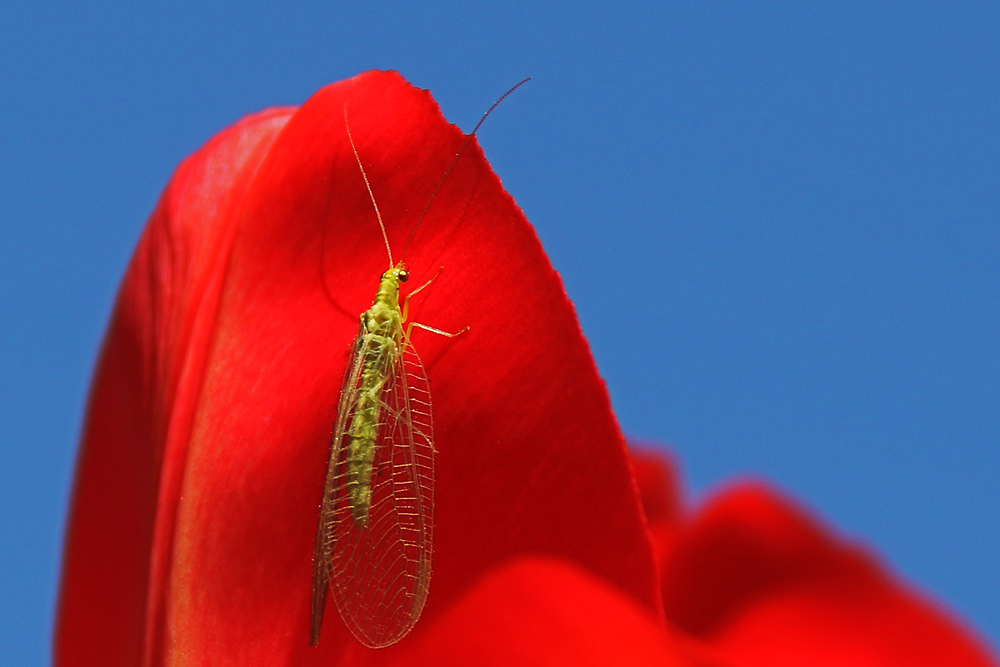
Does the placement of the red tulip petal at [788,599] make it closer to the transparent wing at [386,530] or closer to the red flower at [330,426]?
the red flower at [330,426]

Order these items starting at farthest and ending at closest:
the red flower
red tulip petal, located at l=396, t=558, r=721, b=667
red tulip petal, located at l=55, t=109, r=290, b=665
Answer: red tulip petal, located at l=55, t=109, r=290, b=665 < the red flower < red tulip petal, located at l=396, t=558, r=721, b=667

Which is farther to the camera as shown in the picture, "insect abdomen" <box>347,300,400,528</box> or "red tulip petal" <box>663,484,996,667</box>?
"insect abdomen" <box>347,300,400,528</box>

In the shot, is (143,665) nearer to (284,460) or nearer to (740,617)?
(284,460)

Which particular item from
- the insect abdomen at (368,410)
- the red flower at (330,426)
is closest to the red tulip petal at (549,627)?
the red flower at (330,426)

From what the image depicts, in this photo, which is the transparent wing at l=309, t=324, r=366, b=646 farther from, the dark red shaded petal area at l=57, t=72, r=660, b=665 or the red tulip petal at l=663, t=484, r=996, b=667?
the red tulip petal at l=663, t=484, r=996, b=667

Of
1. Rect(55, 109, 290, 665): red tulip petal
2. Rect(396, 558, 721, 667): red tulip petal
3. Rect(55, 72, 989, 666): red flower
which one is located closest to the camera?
Rect(396, 558, 721, 667): red tulip petal

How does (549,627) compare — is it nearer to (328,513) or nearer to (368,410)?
(328,513)

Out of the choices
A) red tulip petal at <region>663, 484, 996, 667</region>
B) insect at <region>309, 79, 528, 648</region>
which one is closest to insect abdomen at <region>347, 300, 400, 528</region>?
insect at <region>309, 79, 528, 648</region>

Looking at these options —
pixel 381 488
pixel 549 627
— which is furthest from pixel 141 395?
pixel 549 627
